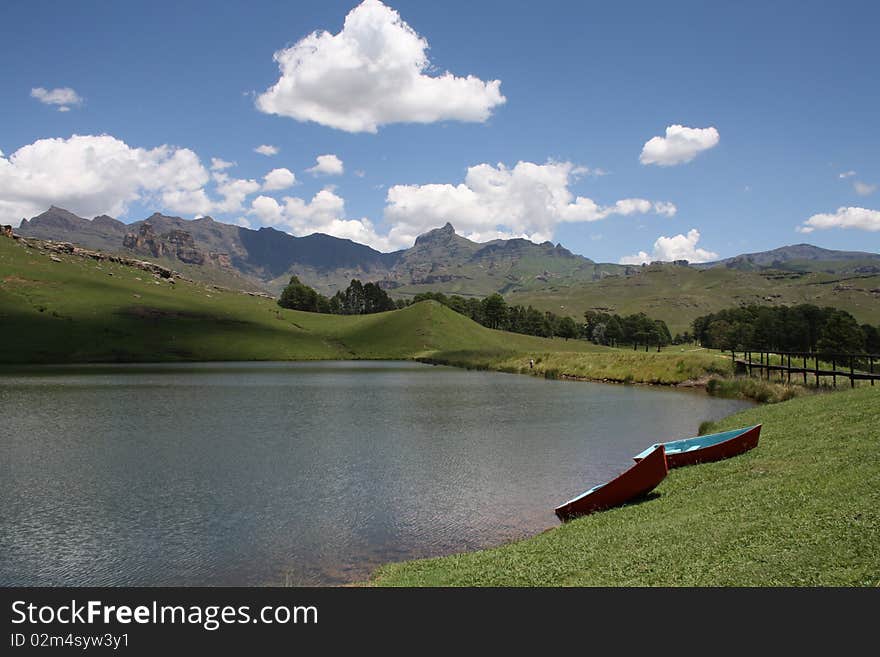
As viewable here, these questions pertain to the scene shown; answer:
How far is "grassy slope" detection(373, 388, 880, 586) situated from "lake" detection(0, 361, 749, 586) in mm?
4957

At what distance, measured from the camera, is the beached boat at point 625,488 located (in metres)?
24.8

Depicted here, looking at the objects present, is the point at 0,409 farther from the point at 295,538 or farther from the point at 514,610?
the point at 514,610

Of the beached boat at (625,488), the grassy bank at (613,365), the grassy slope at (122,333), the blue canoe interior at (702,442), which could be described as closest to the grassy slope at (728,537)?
the beached boat at (625,488)

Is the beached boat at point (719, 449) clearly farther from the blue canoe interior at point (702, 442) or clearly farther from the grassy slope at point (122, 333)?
the grassy slope at point (122, 333)

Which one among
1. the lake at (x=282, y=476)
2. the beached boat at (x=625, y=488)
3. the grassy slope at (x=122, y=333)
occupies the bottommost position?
the lake at (x=282, y=476)

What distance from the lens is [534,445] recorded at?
4734 centimetres

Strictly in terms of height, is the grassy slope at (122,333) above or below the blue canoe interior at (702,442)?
above

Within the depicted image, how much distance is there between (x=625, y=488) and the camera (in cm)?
2503

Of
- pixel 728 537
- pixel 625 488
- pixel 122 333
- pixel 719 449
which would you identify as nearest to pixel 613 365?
pixel 719 449

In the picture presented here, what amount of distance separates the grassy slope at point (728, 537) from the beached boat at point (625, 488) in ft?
2.60

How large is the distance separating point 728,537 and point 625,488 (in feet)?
26.7

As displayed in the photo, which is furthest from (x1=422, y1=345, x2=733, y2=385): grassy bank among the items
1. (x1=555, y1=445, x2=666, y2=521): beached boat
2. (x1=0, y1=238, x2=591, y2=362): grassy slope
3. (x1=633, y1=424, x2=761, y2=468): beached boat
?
(x1=555, y1=445, x2=666, y2=521): beached boat

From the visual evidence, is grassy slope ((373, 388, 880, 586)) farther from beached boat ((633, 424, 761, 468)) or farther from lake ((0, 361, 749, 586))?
lake ((0, 361, 749, 586))

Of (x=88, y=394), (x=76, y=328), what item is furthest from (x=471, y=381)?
(x=76, y=328)
